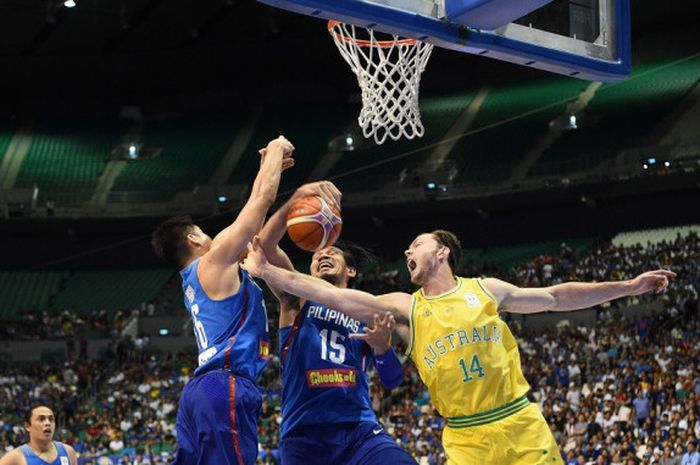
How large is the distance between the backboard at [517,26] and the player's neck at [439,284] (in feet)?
4.25

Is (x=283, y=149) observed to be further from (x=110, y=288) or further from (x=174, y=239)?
(x=110, y=288)

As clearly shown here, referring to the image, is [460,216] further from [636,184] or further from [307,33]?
[307,33]

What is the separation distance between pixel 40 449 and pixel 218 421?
389 centimetres

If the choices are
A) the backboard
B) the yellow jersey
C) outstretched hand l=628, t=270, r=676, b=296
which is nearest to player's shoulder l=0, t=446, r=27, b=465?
the yellow jersey

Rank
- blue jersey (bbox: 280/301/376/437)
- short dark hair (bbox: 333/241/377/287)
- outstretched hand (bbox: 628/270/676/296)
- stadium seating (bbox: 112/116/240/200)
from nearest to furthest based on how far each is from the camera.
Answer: outstretched hand (bbox: 628/270/676/296) → blue jersey (bbox: 280/301/376/437) → short dark hair (bbox: 333/241/377/287) → stadium seating (bbox: 112/116/240/200)

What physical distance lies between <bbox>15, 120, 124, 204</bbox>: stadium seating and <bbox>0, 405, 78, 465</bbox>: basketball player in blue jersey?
25610 mm

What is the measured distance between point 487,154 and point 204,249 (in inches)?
1065

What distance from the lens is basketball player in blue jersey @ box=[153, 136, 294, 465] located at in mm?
5707

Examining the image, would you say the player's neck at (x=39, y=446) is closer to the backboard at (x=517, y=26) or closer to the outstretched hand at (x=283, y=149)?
the outstretched hand at (x=283, y=149)

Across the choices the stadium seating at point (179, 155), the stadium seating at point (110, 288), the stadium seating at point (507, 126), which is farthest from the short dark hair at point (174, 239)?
the stadium seating at point (179, 155)

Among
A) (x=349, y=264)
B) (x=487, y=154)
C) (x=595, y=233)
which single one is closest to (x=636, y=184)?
(x=595, y=233)

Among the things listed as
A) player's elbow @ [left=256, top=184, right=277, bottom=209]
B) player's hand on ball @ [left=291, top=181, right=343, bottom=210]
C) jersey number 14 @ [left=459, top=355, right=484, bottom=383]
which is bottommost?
jersey number 14 @ [left=459, top=355, right=484, bottom=383]

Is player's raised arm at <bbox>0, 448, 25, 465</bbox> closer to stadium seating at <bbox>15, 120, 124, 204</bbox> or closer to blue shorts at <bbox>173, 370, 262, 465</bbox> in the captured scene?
blue shorts at <bbox>173, 370, 262, 465</bbox>

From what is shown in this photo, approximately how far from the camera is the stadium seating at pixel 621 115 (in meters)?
30.9
